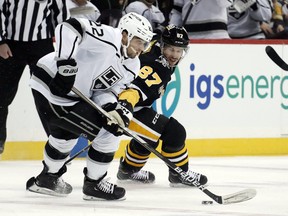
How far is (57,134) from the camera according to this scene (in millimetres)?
4578

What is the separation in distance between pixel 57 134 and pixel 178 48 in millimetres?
956

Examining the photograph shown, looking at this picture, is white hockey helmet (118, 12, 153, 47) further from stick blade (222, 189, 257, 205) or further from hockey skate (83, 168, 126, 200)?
stick blade (222, 189, 257, 205)

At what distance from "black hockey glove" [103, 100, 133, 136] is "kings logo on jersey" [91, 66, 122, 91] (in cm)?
10

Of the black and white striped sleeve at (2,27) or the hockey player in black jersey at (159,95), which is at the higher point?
the hockey player in black jersey at (159,95)

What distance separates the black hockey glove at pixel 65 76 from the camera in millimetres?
4285

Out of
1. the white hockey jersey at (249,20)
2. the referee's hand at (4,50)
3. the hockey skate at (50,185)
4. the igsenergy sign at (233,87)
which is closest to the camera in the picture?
the hockey skate at (50,185)

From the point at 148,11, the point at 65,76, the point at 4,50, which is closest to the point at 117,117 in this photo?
the point at 65,76

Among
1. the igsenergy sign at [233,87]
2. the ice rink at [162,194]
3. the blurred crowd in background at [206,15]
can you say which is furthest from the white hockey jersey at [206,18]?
the ice rink at [162,194]

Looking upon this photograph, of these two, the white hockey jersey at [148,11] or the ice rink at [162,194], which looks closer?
the ice rink at [162,194]

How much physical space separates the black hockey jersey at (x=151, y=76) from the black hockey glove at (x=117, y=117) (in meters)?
0.46

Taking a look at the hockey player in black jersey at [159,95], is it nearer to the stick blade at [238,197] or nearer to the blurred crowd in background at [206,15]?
the stick blade at [238,197]

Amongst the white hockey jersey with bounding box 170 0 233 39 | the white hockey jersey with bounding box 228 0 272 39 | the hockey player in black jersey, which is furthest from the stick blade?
the white hockey jersey with bounding box 228 0 272 39

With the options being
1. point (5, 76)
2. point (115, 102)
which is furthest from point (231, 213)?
point (5, 76)

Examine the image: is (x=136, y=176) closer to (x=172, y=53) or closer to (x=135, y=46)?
(x=172, y=53)
